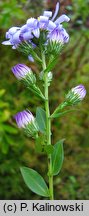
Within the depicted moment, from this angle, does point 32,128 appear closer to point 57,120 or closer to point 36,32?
point 36,32

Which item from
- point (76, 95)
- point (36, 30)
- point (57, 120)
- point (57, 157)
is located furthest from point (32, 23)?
point (57, 120)

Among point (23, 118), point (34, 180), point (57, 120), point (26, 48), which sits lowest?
point (34, 180)

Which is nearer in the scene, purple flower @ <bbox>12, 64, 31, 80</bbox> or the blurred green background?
purple flower @ <bbox>12, 64, 31, 80</bbox>

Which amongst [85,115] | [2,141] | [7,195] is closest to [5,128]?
[2,141]

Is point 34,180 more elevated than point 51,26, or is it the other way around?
point 51,26

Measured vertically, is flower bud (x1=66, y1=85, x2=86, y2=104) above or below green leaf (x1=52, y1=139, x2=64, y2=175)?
above

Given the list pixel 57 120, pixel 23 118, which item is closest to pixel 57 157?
pixel 23 118

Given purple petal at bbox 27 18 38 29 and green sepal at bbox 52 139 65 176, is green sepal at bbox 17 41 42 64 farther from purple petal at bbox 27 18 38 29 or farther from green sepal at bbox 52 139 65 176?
green sepal at bbox 52 139 65 176

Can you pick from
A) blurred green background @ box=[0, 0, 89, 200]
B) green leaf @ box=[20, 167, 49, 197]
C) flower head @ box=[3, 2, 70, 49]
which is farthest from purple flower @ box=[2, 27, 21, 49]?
blurred green background @ box=[0, 0, 89, 200]

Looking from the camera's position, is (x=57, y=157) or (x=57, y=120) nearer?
(x=57, y=157)
